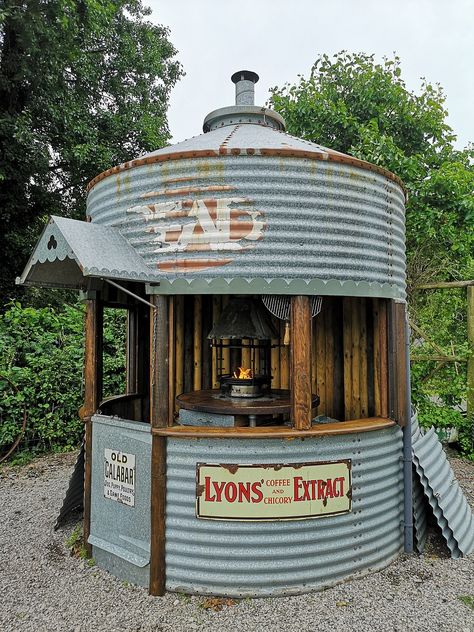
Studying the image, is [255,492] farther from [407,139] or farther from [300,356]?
[407,139]

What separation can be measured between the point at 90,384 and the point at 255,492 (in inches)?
81.9

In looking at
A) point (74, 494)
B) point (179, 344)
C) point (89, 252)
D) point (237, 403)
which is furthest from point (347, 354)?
point (74, 494)

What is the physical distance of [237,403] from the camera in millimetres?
4516

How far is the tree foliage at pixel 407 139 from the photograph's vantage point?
30.1ft

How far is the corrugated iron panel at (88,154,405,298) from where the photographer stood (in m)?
3.88

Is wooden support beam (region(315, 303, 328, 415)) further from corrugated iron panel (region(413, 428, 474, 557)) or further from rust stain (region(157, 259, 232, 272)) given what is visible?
rust stain (region(157, 259, 232, 272))

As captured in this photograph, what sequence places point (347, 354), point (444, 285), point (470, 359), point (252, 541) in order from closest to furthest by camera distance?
1. point (252, 541)
2. point (347, 354)
3. point (470, 359)
4. point (444, 285)

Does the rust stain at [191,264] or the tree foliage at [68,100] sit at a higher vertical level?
the tree foliage at [68,100]

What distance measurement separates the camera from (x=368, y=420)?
14.6ft

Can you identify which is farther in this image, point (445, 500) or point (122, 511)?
point (445, 500)

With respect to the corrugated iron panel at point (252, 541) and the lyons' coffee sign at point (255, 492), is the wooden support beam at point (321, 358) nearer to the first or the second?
the corrugated iron panel at point (252, 541)

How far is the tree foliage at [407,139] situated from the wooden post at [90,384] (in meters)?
6.78

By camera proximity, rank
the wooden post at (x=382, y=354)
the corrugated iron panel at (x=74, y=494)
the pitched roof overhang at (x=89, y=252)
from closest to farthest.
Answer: the pitched roof overhang at (x=89, y=252)
the wooden post at (x=382, y=354)
the corrugated iron panel at (x=74, y=494)

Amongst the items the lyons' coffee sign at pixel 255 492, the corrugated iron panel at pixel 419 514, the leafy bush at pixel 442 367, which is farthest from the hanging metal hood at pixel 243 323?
the leafy bush at pixel 442 367
